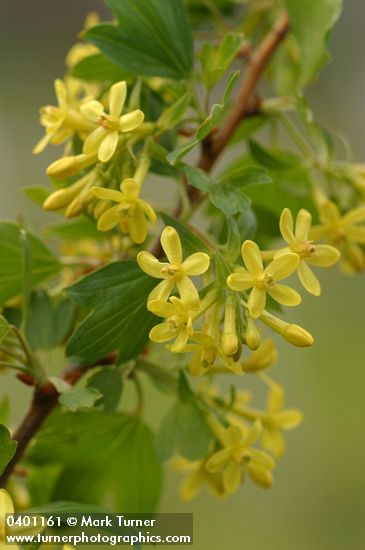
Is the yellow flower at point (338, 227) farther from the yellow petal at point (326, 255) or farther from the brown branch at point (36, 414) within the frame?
the brown branch at point (36, 414)

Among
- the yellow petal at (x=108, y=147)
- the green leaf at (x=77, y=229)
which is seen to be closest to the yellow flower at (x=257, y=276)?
the yellow petal at (x=108, y=147)

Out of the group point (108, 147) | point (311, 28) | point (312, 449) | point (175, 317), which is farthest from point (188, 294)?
point (312, 449)

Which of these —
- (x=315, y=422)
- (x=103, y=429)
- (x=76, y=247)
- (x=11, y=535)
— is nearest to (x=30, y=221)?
(x=315, y=422)

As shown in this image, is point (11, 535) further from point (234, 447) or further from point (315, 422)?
point (315, 422)

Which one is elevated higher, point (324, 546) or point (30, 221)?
point (30, 221)

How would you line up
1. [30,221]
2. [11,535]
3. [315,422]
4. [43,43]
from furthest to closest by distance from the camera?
[43,43] → [30,221] → [315,422] → [11,535]

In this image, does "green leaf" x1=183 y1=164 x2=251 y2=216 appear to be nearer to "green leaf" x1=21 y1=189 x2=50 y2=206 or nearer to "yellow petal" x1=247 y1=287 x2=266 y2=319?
Answer: "yellow petal" x1=247 y1=287 x2=266 y2=319

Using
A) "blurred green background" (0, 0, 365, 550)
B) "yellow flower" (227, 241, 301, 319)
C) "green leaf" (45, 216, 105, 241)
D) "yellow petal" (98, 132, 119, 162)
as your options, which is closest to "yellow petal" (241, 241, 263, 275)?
"yellow flower" (227, 241, 301, 319)
